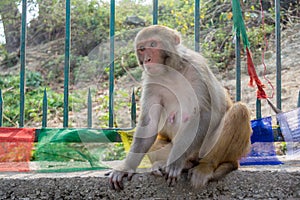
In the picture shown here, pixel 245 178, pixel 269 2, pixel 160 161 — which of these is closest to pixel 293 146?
pixel 245 178

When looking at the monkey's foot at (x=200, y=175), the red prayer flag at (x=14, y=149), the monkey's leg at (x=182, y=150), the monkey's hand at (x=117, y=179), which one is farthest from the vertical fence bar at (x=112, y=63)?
the monkey's foot at (x=200, y=175)

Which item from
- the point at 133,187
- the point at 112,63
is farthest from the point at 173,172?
the point at 112,63

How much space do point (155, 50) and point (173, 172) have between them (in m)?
0.82

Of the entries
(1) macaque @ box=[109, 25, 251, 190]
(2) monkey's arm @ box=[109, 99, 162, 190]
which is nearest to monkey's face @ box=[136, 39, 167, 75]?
(1) macaque @ box=[109, 25, 251, 190]

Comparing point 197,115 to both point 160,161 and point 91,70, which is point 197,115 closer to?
point 160,161

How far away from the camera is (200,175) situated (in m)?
2.49

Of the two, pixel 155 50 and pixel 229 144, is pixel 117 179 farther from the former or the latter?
pixel 155 50

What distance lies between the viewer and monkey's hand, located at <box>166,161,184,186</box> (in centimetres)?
247

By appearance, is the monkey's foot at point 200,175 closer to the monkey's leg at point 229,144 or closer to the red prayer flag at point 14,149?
the monkey's leg at point 229,144

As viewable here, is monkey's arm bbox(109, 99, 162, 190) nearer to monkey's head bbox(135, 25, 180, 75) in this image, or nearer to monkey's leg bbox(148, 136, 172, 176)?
monkey's leg bbox(148, 136, 172, 176)

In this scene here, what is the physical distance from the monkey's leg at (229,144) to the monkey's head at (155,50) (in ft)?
1.79

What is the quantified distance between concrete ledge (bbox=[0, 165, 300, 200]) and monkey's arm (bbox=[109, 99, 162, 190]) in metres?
0.05

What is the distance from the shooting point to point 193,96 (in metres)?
2.79

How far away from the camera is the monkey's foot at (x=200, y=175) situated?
8.10 feet
